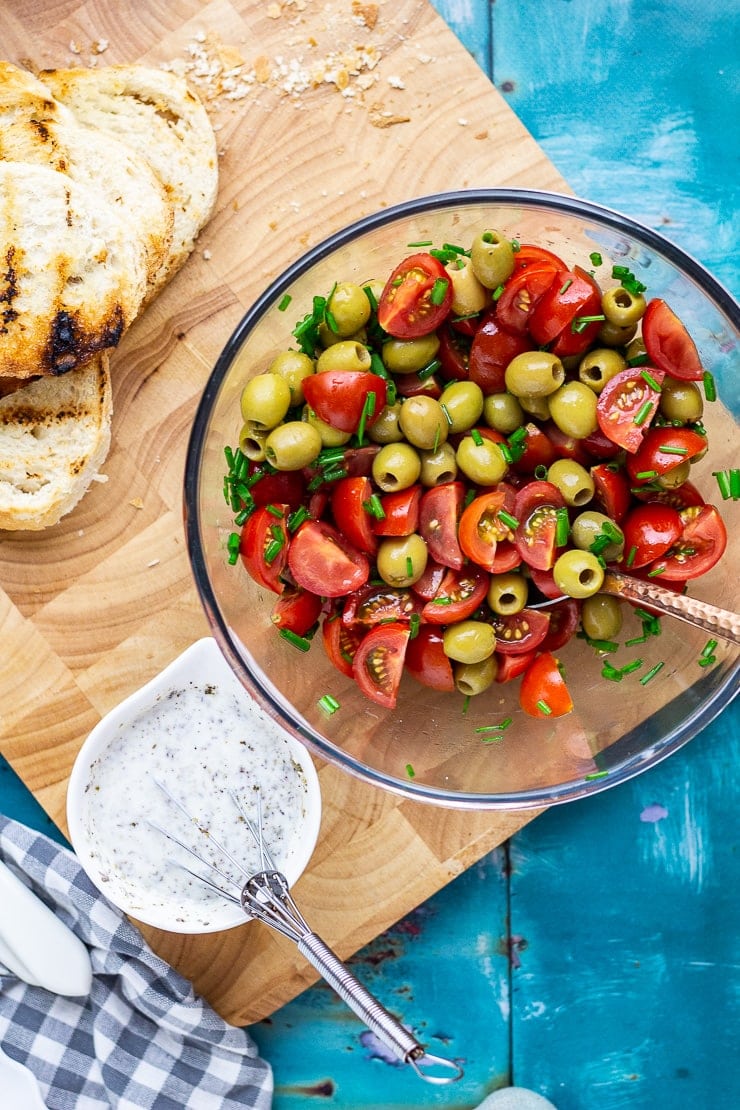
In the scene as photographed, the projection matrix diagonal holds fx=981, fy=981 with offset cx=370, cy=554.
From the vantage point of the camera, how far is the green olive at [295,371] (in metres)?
1.55

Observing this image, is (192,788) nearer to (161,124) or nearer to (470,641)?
(470,641)

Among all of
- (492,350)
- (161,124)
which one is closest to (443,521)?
(492,350)

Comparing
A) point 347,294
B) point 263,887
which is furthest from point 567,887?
point 347,294

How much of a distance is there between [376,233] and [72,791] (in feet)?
3.57

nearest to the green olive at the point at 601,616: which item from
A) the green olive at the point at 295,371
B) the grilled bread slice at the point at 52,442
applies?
the green olive at the point at 295,371

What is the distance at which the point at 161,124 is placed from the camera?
1.82 meters

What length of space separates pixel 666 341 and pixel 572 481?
0.26 meters

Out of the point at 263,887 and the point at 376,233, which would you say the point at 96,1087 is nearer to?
the point at 263,887

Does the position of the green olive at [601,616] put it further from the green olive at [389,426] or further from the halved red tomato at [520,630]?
the green olive at [389,426]

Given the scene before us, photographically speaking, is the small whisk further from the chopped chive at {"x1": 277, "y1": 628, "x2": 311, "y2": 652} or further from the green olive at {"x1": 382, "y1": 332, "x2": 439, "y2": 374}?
the green olive at {"x1": 382, "y1": 332, "x2": 439, "y2": 374}

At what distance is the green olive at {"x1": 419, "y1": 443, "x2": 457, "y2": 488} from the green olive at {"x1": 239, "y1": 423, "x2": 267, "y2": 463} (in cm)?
25

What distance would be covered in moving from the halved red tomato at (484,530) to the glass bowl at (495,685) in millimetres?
321

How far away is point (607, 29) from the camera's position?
6.59 ft

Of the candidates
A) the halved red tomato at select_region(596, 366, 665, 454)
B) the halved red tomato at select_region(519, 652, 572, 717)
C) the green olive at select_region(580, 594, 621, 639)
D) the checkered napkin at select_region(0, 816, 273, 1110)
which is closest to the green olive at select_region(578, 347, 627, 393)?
the halved red tomato at select_region(596, 366, 665, 454)
